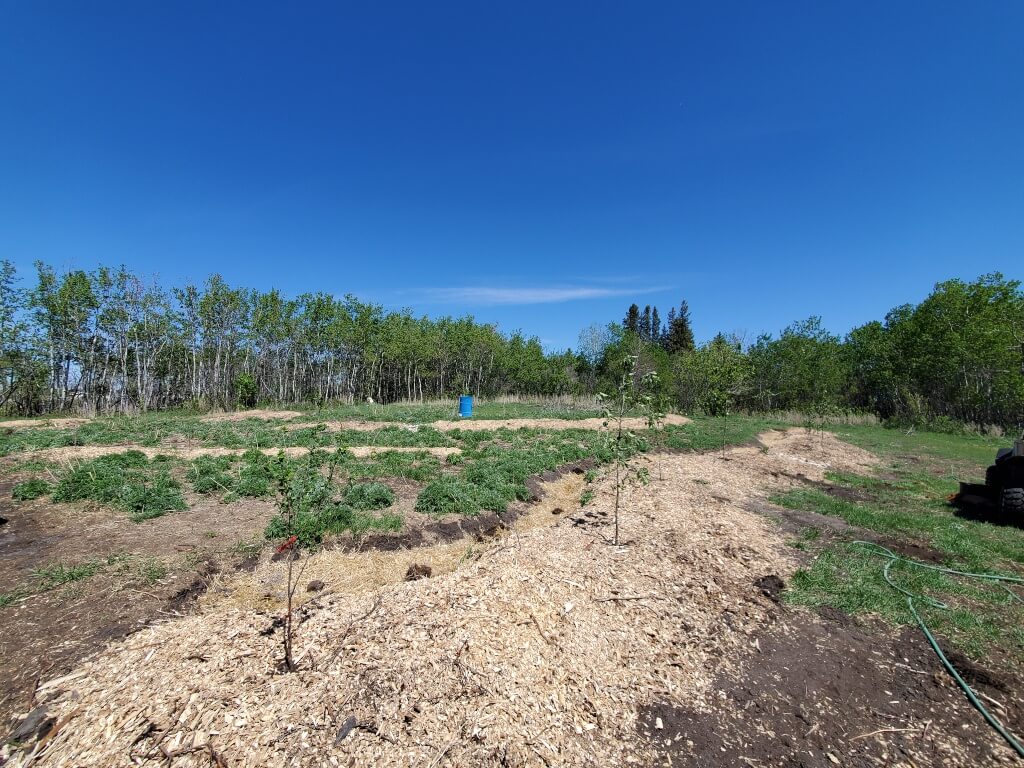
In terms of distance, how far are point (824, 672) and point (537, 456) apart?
884 cm

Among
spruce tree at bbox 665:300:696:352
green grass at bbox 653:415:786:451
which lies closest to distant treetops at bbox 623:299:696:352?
spruce tree at bbox 665:300:696:352

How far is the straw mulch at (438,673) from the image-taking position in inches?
110

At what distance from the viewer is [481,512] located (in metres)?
8.12

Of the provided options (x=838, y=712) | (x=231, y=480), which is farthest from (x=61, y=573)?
(x=838, y=712)

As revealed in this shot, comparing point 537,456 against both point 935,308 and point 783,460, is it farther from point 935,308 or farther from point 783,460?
point 935,308

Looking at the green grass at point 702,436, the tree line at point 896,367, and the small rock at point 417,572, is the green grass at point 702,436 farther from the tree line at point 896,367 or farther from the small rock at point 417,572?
the small rock at point 417,572

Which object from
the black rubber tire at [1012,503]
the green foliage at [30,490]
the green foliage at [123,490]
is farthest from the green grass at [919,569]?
the green foliage at [30,490]

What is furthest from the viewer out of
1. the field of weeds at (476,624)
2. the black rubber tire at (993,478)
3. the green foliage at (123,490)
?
the black rubber tire at (993,478)

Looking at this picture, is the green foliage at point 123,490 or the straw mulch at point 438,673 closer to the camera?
the straw mulch at point 438,673

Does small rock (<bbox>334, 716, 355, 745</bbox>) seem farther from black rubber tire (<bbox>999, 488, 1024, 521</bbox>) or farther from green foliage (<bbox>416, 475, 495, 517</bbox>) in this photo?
black rubber tire (<bbox>999, 488, 1024, 521</bbox>)

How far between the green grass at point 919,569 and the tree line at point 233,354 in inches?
1294

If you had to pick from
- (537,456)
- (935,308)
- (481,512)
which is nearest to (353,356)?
(537,456)

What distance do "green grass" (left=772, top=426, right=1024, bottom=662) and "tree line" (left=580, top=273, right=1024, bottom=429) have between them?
948cm

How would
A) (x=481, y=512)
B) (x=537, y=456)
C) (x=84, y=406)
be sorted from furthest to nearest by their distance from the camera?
1. (x=84, y=406)
2. (x=537, y=456)
3. (x=481, y=512)
